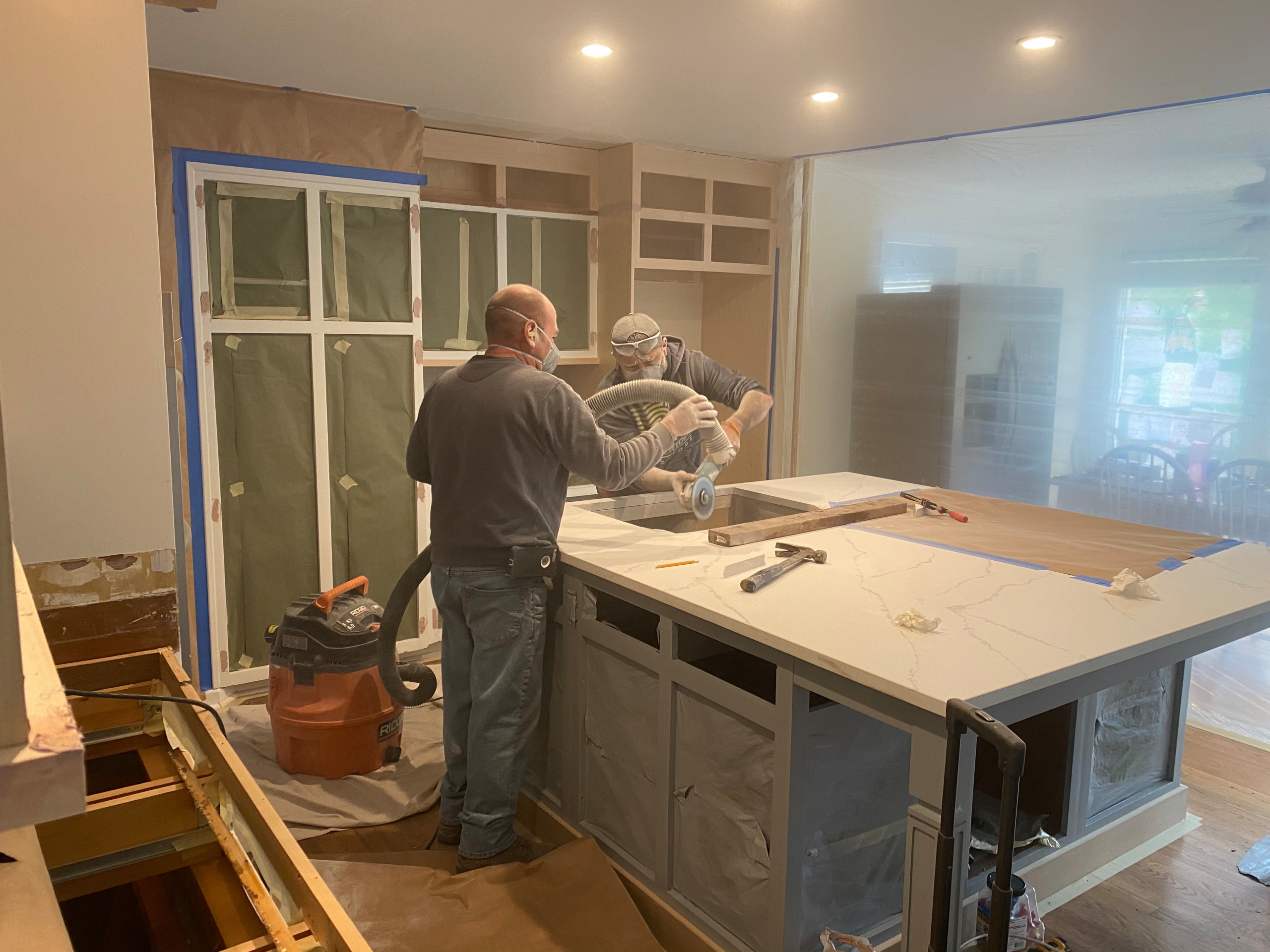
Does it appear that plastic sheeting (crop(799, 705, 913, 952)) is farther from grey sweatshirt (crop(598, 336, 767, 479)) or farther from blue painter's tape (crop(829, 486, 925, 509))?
grey sweatshirt (crop(598, 336, 767, 479))

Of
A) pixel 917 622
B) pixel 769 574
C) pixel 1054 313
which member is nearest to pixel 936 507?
pixel 769 574

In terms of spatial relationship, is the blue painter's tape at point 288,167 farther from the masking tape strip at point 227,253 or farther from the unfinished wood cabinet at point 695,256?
the unfinished wood cabinet at point 695,256

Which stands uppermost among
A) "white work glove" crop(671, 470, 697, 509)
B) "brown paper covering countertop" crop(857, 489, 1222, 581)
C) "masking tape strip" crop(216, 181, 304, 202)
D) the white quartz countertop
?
"masking tape strip" crop(216, 181, 304, 202)

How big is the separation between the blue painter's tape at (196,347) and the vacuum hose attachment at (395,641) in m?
1.07

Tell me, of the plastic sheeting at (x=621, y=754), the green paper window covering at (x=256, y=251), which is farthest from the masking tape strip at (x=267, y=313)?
the plastic sheeting at (x=621, y=754)

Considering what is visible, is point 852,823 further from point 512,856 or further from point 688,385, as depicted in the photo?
point 688,385

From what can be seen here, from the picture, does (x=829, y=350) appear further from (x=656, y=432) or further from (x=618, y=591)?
(x=618, y=591)

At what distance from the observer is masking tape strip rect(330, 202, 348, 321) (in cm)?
351

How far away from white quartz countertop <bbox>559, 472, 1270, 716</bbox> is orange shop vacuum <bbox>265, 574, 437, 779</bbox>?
74cm

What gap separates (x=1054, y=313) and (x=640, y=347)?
178 cm

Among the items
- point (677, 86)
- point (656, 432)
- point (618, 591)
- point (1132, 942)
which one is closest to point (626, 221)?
point (677, 86)

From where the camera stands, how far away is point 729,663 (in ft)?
7.59

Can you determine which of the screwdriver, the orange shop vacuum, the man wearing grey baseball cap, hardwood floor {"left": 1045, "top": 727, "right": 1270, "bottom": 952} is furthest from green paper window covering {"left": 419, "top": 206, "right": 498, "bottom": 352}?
hardwood floor {"left": 1045, "top": 727, "right": 1270, "bottom": 952}

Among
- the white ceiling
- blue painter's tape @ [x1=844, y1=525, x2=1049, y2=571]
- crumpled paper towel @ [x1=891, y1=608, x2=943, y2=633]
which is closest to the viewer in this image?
crumpled paper towel @ [x1=891, y1=608, x2=943, y2=633]
